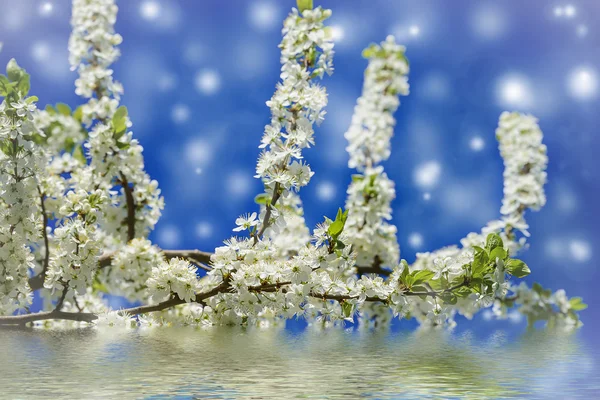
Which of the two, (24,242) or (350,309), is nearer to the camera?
(350,309)

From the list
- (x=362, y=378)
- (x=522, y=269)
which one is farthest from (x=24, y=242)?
(x=522, y=269)

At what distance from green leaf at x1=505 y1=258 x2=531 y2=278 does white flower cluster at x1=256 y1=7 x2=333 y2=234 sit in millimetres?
889

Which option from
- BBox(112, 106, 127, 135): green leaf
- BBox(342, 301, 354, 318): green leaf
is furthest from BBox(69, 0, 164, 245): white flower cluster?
BBox(342, 301, 354, 318): green leaf

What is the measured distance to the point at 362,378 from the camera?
1.99m

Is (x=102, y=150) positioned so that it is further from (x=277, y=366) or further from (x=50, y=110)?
(x=277, y=366)

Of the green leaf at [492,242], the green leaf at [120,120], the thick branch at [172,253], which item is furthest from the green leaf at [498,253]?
the green leaf at [120,120]

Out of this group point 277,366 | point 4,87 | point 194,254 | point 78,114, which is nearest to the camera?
point 277,366

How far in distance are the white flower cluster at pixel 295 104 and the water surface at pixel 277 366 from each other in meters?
0.66

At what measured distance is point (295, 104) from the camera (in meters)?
3.01

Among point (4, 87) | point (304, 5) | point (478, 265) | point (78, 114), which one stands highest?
point (304, 5)

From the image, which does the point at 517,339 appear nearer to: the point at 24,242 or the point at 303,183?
the point at 303,183

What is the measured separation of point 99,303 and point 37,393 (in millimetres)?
3004

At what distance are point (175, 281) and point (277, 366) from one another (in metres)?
0.79

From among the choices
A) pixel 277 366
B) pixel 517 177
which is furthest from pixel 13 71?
pixel 517 177
